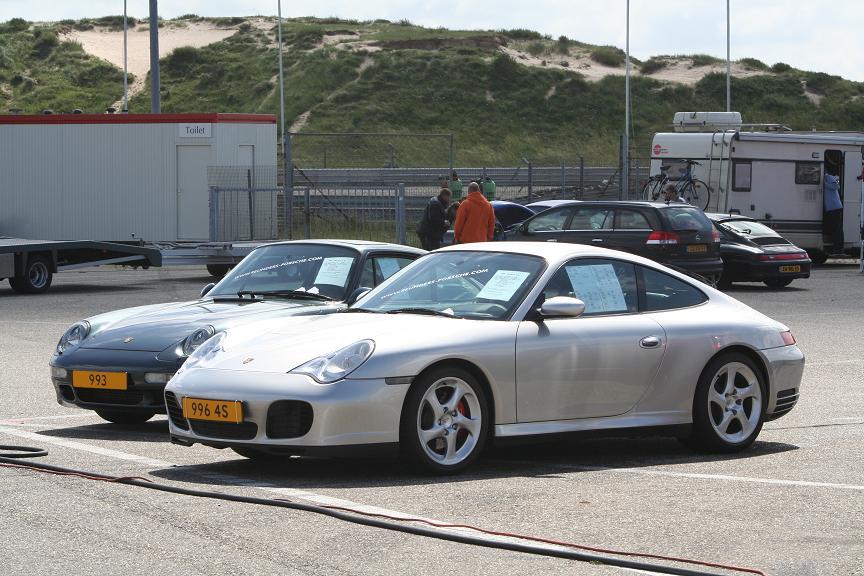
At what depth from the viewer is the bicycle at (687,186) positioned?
31.8 m

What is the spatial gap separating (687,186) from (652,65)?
60.3 meters

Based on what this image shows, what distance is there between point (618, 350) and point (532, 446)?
107 cm

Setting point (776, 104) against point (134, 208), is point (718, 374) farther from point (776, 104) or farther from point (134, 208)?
point (776, 104)

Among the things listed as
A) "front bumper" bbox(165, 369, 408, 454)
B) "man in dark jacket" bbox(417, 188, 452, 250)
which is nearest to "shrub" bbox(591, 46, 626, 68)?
"man in dark jacket" bbox(417, 188, 452, 250)

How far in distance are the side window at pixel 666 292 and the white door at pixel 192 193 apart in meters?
21.8

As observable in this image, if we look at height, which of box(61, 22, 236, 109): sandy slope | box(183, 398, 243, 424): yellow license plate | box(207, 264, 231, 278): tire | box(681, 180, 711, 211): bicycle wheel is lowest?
box(207, 264, 231, 278): tire

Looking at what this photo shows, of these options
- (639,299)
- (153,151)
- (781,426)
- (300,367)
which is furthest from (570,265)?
(153,151)

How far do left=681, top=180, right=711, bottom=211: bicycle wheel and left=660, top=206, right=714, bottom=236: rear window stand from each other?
8544 mm

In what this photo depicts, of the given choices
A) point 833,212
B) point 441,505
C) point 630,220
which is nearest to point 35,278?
point 630,220

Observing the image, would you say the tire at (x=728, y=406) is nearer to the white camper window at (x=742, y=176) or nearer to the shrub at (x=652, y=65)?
the white camper window at (x=742, y=176)

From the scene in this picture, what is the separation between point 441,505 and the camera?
7.18 metres

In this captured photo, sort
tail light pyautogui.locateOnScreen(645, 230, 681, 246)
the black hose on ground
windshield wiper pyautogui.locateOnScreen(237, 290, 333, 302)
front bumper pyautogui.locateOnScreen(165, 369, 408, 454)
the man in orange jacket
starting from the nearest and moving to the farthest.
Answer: the black hose on ground
front bumper pyautogui.locateOnScreen(165, 369, 408, 454)
windshield wiper pyautogui.locateOnScreen(237, 290, 333, 302)
the man in orange jacket
tail light pyautogui.locateOnScreen(645, 230, 681, 246)

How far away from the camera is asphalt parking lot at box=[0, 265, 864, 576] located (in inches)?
237

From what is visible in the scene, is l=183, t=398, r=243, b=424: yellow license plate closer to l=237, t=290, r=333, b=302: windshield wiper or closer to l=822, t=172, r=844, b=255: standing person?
l=237, t=290, r=333, b=302: windshield wiper
